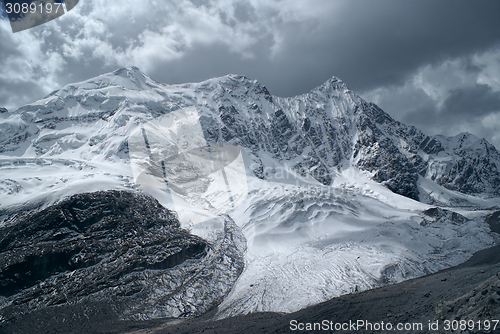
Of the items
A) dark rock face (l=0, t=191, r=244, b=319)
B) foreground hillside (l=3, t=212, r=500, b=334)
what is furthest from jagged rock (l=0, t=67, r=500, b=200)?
foreground hillside (l=3, t=212, r=500, b=334)

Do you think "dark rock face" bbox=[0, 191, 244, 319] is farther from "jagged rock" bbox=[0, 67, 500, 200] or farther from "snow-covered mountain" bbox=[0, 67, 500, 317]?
"jagged rock" bbox=[0, 67, 500, 200]

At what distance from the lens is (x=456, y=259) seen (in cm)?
5419

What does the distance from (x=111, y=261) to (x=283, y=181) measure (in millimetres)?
97605

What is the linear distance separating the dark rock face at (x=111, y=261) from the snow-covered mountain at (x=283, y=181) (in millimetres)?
4023

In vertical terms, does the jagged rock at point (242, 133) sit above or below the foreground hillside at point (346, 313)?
above

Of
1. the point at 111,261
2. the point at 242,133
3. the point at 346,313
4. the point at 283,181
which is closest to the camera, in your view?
the point at 346,313

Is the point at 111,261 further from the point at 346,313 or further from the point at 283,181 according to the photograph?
the point at 283,181

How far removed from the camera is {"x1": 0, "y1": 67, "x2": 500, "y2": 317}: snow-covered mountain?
5056 cm

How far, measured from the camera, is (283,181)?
5443 inches

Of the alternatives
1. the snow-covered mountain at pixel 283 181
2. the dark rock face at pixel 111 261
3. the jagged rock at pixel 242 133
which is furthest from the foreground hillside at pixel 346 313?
the jagged rock at pixel 242 133

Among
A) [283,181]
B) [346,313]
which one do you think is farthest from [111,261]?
[283,181]

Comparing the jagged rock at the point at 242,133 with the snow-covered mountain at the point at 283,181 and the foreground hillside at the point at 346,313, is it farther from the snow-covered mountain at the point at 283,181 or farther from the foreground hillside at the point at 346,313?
the foreground hillside at the point at 346,313

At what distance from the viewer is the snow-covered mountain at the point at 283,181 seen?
166 feet

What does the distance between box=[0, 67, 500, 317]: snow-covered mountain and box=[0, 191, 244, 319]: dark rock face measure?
402 cm
